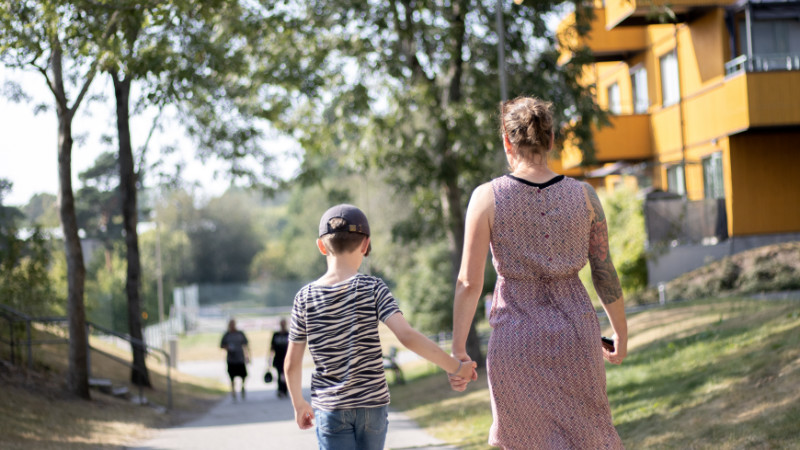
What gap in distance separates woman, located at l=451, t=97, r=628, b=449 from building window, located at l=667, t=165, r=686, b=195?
23.9 metres

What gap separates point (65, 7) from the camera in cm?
1106

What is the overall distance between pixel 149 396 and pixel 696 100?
630 inches

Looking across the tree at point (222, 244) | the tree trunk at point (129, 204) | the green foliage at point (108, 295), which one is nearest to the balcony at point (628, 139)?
the tree trunk at point (129, 204)

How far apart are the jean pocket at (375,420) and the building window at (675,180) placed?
23799 mm

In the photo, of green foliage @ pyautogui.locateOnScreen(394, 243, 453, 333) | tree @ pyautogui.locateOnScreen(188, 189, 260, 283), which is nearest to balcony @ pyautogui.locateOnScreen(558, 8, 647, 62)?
green foliage @ pyautogui.locateOnScreen(394, 243, 453, 333)

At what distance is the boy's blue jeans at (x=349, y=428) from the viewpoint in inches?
172

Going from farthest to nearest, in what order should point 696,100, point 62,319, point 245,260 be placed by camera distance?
point 245,260 → point 696,100 → point 62,319

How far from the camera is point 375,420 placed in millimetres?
4418

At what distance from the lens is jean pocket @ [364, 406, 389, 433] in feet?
14.4

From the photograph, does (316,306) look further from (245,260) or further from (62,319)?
(245,260)

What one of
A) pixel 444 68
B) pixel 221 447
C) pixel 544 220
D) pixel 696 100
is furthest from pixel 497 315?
pixel 696 100

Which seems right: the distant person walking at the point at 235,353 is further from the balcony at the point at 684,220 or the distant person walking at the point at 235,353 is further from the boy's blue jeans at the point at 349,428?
the boy's blue jeans at the point at 349,428

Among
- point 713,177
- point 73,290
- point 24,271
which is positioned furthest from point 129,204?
point 713,177

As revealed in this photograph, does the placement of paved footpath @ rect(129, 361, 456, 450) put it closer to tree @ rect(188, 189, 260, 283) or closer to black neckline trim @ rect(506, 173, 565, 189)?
black neckline trim @ rect(506, 173, 565, 189)
